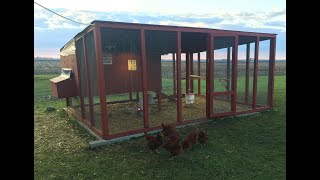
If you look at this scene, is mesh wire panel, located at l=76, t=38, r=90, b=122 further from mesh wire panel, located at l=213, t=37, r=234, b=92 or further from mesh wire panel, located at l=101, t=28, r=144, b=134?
mesh wire panel, located at l=213, t=37, r=234, b=92

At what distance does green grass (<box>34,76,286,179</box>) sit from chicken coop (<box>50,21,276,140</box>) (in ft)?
1.82

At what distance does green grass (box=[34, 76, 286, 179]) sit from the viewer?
3.21m

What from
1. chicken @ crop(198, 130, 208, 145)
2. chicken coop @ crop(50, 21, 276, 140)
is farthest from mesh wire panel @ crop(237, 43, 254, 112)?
chicken @ crop(198, 130, 208, 145)

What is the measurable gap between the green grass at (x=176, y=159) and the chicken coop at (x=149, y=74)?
1.82 feet

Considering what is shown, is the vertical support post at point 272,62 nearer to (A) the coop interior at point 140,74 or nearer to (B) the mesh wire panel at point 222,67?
(A) the coop interior at point 140,74

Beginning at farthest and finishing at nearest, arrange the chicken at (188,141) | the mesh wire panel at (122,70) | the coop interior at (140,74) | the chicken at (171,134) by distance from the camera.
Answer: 1. the mesh wire panel at (122,70)
2. the coop interior at (140,74)
3. the chicken at (188,141)
4. the chicken at (171,134)

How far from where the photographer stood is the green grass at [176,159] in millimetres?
3215

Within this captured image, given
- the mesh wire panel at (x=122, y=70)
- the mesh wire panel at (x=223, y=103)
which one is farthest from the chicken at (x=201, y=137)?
the mesh wire panel at (x=223, y=103)

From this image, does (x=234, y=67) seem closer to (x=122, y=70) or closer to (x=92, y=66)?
(x=122, y=70)

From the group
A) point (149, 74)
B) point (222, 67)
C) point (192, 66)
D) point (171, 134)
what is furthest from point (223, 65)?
point (171, 134)

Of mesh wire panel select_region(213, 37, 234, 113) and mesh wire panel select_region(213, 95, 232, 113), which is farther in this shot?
mesh wire panel select_region(213, 95, 232, 113)
